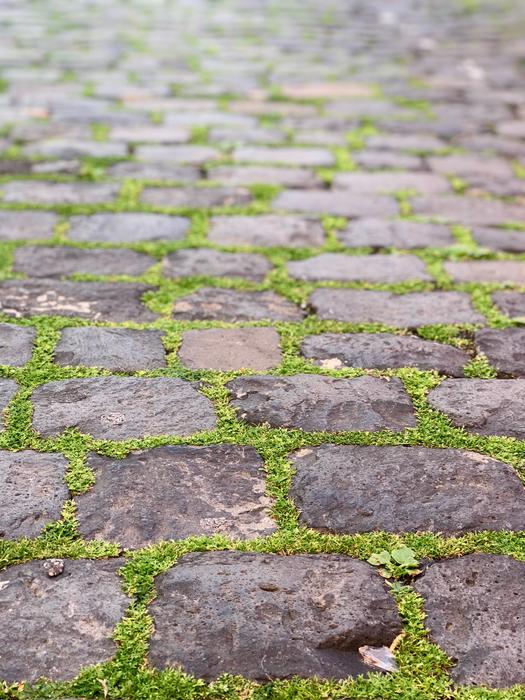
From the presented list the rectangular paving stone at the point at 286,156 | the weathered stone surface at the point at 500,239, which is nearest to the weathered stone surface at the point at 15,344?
the weathered stone surface at the point at 500,239

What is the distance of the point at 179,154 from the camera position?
4.67 meters

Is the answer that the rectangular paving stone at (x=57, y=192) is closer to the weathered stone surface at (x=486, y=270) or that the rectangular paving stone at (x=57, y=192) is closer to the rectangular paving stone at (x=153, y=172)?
the rectangular paving stone at (x=153, y=172)

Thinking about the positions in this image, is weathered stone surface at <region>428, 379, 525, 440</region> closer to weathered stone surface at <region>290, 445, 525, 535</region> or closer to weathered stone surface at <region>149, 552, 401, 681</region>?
weathered stone surface at <region>290, 445, 525, 535</region>

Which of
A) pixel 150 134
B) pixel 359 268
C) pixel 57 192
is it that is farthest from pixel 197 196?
pixel 150 134

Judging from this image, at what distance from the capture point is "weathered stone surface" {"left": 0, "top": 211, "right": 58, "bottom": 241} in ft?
11.5

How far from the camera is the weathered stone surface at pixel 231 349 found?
2590mm

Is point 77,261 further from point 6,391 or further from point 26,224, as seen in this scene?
point 6,391

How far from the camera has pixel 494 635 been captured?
1711mm

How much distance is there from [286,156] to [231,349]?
7.37ft

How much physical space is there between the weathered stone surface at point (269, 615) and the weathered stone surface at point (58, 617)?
0.32 feet

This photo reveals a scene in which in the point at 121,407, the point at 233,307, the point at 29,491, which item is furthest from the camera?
the point at 233,307

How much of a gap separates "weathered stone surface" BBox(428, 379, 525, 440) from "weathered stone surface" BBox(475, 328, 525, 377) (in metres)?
0.08

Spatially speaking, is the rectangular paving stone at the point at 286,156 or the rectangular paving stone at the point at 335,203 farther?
the rectangular paving stone at the point at 286,156

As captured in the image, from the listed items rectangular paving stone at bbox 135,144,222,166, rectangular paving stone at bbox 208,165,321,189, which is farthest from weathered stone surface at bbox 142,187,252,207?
rectangular paving stone at bbox 135,144,222,166
